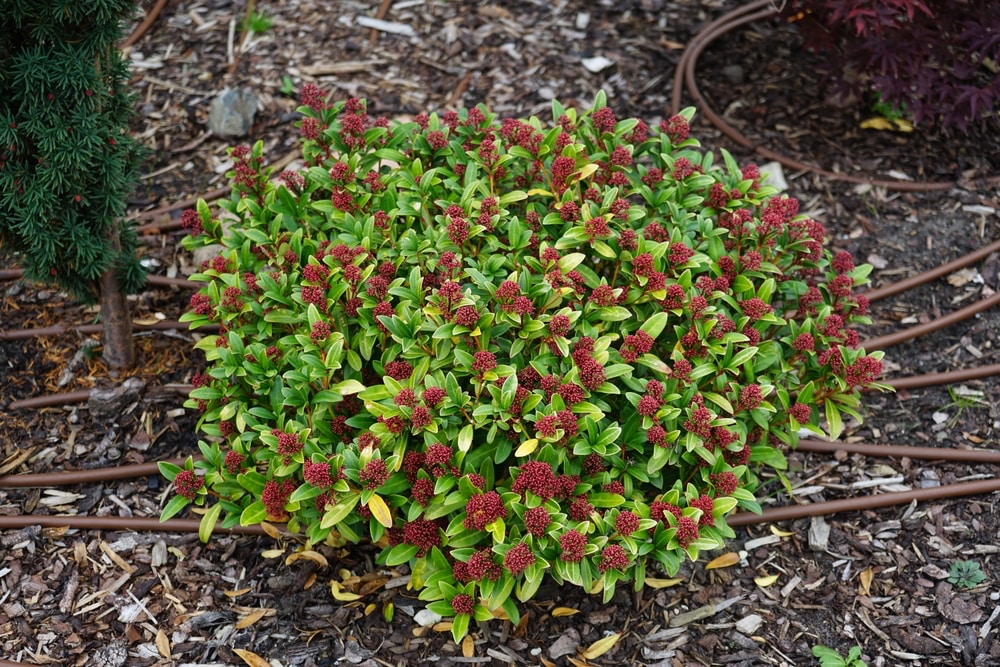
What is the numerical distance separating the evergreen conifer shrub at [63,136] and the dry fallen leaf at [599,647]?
2015mm

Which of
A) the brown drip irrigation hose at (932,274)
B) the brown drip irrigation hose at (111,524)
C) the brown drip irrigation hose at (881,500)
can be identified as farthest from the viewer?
the brown drip irrigation hose at (932,274)

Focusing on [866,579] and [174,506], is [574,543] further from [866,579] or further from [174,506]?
[866,579]

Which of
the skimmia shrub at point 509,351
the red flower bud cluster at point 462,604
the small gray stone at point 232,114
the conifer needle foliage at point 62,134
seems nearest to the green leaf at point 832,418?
the skimmia shrub at point 509,351

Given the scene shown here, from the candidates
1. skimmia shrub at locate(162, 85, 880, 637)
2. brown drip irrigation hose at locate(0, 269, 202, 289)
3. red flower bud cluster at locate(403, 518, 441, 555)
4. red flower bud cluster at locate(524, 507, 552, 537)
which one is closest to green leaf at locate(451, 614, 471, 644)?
skimmia shrub at locate(162, 85, 880, 637)

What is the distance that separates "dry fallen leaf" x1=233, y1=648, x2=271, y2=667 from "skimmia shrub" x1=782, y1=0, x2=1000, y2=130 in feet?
11.2

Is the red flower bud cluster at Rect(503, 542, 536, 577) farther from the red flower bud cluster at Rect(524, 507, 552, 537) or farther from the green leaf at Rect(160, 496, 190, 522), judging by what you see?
the green leaf at Rect(160, 496, 190, 522)

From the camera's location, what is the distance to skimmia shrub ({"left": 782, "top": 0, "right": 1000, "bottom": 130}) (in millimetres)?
4039

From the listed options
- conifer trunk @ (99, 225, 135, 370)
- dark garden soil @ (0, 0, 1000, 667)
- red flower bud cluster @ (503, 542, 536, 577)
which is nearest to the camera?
red flower bud cluster @ (503, 542, 536, 577)

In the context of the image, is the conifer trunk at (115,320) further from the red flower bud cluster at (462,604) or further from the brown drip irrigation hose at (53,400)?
the red flower bud cluster at (462,604)

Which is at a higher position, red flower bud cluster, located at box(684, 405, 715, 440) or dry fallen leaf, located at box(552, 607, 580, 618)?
red flower bud cluster, located at box(684, 405, 715, 440)

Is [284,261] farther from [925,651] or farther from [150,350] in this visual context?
[925,651]

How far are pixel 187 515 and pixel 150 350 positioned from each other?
0.79 m

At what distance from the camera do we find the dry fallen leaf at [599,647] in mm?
2695

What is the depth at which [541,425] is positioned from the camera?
7.45 ft
